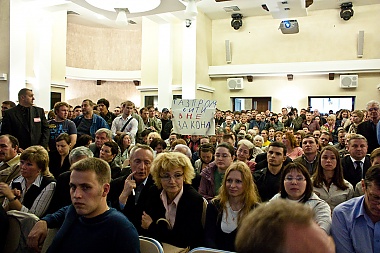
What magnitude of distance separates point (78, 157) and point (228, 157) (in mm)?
1493

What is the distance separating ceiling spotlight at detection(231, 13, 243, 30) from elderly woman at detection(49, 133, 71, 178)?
10218 mm

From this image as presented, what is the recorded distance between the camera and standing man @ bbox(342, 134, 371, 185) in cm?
377

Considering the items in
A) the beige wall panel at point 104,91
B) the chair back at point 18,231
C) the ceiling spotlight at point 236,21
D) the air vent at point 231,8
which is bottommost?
the chair back at point 18,231

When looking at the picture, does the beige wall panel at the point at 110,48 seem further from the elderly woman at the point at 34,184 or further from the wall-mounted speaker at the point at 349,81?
the elderly woman at the point at 34,184

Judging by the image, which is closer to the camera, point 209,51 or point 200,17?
point 200,17

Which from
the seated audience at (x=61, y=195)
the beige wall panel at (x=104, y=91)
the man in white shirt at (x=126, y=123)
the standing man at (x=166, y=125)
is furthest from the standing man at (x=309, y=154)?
the beige wall panel at (x=104, y=91)

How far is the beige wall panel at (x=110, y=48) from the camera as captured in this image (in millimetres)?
15625

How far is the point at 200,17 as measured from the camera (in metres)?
12.5

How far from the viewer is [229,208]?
260 centimetres

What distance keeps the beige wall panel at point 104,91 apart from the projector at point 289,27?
279 inches

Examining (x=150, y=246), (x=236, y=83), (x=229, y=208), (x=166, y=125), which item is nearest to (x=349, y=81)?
(x=236, y=83)

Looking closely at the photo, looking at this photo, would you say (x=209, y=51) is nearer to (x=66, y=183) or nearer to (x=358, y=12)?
(x=358, y=12)

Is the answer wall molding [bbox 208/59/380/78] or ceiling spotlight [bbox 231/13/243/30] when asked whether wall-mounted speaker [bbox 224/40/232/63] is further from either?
ceiling spotlight [bbox 231/13/243/30]

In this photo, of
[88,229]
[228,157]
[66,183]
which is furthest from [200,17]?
[88,229]
